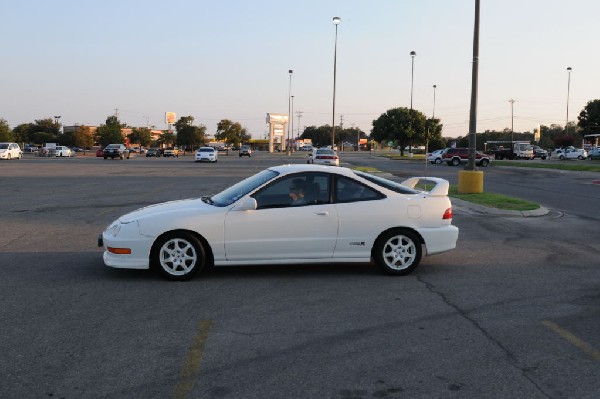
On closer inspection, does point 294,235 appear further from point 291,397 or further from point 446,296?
point 291,397

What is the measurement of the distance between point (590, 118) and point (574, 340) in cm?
9418

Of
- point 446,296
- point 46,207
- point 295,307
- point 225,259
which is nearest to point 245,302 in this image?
point 295,307

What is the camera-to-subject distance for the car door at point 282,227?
23.3ft

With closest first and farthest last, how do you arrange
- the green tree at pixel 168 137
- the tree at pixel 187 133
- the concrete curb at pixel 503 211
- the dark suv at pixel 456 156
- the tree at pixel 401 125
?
the concrete curb at pixel 503 211 → the dark suv at pixel 456 156 → the tree at pixel 401 125 → the tree at pixel 187 133 → the green tree at pixel 168 137

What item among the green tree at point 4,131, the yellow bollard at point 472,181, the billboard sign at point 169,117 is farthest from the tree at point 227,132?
the yellow bollard at point 472,181

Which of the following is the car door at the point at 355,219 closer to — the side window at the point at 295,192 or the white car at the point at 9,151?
the side window at the point at 295,192

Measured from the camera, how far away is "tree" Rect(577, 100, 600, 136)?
285 feet

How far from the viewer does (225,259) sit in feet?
23.4

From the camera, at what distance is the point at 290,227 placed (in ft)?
23.7

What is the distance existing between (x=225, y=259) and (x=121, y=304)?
1.47 metres

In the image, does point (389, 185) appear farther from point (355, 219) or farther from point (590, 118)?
point (590, 118)

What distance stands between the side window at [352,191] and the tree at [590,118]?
3579 inches

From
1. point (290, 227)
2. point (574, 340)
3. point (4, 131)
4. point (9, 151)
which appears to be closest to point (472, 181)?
point (290, 227)

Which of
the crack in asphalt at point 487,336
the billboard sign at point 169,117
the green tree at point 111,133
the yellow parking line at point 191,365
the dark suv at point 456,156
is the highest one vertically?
the billboard sign at point 169,117
